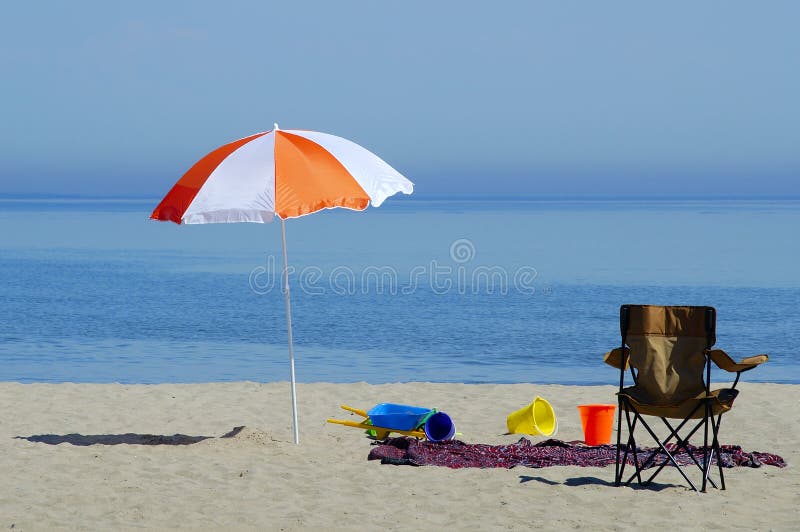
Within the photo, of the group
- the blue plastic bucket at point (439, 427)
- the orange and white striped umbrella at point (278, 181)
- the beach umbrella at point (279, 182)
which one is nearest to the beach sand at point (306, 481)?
the blue plastic bucket at point (439, 427)

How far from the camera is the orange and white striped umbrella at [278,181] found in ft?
20.9

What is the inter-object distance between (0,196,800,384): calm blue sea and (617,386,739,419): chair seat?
659cm

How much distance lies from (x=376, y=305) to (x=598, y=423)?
15655mm

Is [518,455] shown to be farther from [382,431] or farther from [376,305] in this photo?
[376,305]

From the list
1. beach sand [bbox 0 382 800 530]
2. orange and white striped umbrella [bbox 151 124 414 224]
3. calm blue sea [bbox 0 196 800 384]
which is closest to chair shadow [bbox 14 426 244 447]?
beach sand [bbox 0 382 800 530]

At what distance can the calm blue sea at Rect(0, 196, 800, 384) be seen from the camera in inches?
551

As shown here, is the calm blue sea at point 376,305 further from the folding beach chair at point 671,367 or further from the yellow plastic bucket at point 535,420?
the folding beach chair at point 671,367

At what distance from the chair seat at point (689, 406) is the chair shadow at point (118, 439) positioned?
301 cm

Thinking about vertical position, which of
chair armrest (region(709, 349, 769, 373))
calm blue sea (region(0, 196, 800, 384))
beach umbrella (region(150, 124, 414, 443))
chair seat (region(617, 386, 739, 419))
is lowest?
calm blue sea (region(0, 196, 800, 384))

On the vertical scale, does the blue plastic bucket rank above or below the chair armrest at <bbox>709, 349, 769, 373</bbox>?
below

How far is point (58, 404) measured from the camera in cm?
888

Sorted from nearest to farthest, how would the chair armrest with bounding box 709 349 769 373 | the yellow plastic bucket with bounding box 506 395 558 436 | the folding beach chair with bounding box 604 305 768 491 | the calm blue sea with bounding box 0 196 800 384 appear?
the chair armrest with bounding box 709 349 769 373 < the folding beach chair with bounding box 604 305 768 491 < the yellow plastic bucket with bounding box 506 395 558 436 < the calm blue sea with bounding box 0 196 800 384

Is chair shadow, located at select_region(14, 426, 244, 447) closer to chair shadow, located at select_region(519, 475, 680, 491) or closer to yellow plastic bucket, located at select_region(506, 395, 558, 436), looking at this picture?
yellow plastic bucket, located at select_region(506, 395, 558, 436)

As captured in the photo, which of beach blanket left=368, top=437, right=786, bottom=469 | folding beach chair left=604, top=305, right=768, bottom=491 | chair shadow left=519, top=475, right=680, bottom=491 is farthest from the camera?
beach blanket left=368, top=437, right=786, bottom=469
